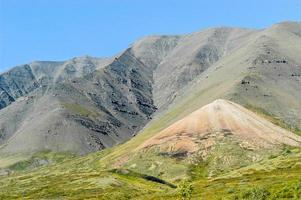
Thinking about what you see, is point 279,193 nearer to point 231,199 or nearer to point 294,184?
point 294,184

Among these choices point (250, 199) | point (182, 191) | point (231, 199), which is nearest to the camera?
point (250, 199)

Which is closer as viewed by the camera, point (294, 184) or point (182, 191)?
point (294, 184)

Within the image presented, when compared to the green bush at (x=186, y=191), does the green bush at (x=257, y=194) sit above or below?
above

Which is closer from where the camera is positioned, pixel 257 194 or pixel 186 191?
pixel 257 194

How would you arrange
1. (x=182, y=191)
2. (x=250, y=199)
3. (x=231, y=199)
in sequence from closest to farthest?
(x=250, y=199) < (x=231, y=199) < (x=182, y=191)

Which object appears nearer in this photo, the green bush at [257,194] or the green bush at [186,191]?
the green bush at [257,194]

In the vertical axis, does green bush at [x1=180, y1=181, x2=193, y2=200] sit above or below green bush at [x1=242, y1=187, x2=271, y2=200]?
below

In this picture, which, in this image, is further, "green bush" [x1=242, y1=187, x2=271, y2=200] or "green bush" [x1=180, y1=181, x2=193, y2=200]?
"green bush" [x1=180, y1=181, x2=193, y2=200]

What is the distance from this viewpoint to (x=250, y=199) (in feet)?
456

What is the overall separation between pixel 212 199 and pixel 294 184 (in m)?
45.1

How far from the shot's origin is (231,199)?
506ft

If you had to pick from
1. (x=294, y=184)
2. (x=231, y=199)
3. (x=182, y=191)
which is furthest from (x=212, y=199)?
(x=294, y=184)

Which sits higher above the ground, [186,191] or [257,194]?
[257,194]

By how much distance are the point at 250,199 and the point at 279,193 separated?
833cm
